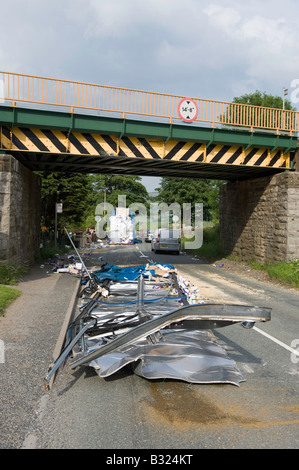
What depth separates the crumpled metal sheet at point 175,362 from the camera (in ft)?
14.9

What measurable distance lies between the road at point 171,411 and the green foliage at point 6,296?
3780mm

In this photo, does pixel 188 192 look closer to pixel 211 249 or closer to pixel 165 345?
pixel 211 249

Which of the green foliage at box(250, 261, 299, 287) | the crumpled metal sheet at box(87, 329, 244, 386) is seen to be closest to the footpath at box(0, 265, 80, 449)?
the crumpled metal sheet at box(87, 329, 244, 386)

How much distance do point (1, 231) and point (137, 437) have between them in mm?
9431

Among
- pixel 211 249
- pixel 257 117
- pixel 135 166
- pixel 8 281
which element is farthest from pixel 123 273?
pixel 211 249

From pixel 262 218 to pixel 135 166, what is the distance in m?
6.06

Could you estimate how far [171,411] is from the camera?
3895 millimetres

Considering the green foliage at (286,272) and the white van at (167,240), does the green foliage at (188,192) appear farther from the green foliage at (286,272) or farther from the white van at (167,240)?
the green foliage at (286,272)

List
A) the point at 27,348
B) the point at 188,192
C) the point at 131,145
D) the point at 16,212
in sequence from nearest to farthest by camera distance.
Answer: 1. the point at 27,348
2. the point at 16,212
3. the point at 131,145
4. the point at 188,192

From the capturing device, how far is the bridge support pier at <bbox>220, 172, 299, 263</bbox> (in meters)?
14.7

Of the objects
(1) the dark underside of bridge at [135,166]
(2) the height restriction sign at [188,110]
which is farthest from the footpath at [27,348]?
(2) the height restriction sign at [188,110]

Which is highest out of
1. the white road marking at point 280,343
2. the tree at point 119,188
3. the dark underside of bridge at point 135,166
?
the tree at point 119,188

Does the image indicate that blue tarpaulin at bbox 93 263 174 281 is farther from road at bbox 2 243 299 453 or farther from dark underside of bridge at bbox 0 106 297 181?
road at bbox 2 243 299 453

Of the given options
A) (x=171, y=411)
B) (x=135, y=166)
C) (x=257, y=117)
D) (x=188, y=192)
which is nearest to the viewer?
(x=171, y=411)
